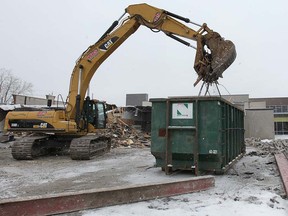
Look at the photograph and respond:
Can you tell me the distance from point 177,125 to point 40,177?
13.0 feet

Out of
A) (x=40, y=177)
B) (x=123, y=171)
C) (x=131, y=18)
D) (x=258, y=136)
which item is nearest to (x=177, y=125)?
(x=123, y=171)

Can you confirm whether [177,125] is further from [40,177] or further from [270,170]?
[40,177]

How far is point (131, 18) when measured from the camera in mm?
13078

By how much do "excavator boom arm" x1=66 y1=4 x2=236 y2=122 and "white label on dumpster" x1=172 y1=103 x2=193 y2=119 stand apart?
206cm

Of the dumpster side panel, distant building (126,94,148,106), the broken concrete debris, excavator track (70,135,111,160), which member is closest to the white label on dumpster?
the dumpster side panel

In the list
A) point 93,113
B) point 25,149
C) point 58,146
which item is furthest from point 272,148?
point 25,149

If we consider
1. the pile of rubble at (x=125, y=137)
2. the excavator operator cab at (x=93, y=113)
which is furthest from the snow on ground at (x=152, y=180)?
the pile of rubble at (x=125, y=137)

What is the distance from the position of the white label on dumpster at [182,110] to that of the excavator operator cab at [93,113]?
19.6 feet

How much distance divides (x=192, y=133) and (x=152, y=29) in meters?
5.75

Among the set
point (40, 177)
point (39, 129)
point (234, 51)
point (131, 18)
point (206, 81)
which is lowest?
point (40, 177)

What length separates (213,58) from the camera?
34.5 ft

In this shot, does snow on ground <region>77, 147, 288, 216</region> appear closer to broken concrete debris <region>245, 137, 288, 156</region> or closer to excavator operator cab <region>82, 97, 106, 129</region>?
broken concrete debris <region>245, 137, 288, 156</region>

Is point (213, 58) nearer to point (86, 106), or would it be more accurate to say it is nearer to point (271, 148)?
point (86, 106)

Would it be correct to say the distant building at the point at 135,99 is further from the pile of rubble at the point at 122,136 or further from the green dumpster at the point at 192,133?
the green dumpster at the point at 192,133
